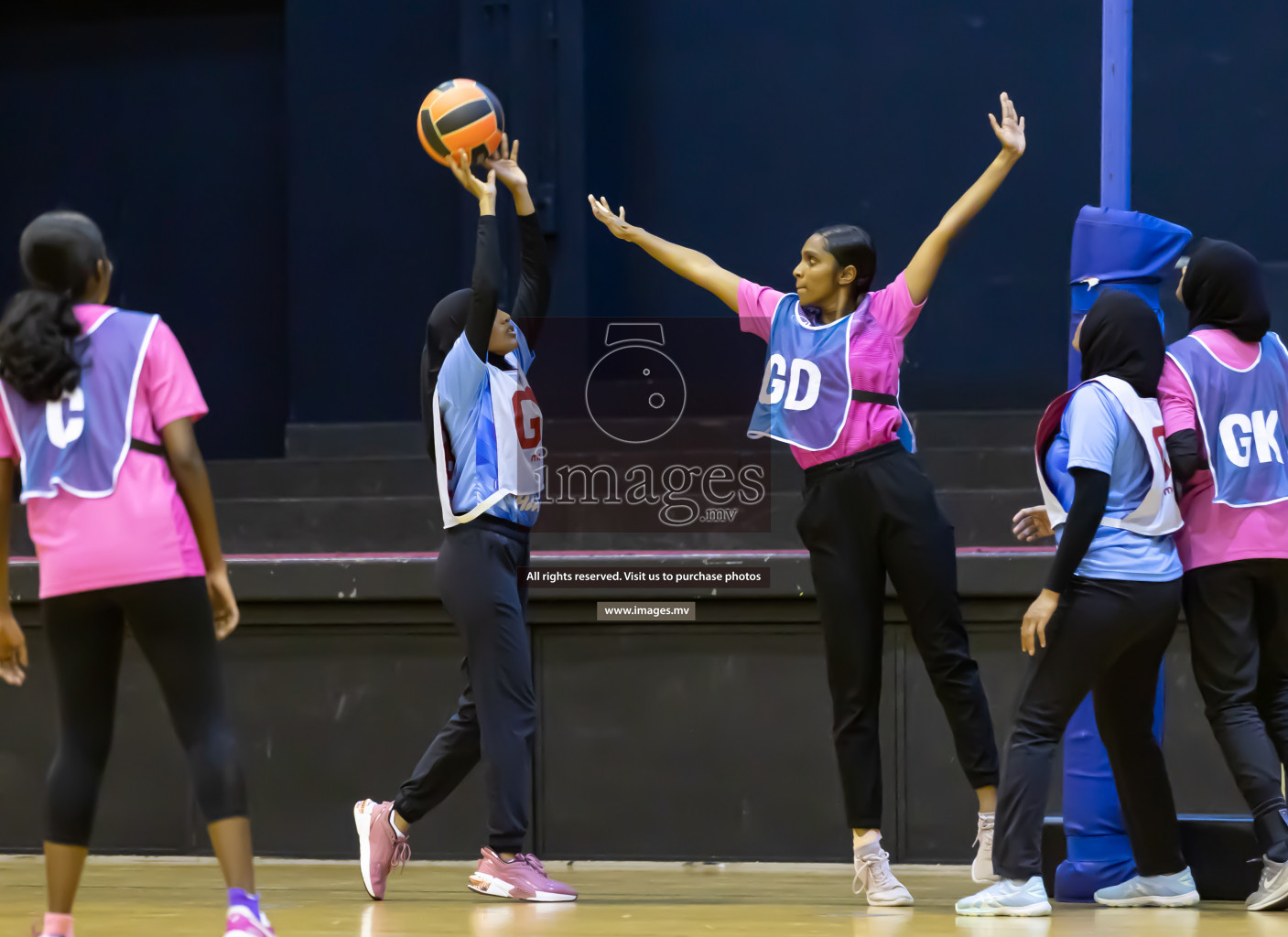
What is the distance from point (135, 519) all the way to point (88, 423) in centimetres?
24

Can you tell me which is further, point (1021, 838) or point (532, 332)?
point (532, 332)

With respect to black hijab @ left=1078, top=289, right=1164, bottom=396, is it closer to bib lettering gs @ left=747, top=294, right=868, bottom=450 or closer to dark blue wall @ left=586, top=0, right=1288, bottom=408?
bib lettering gs @ left=747, top=294, right=868, bottom=450

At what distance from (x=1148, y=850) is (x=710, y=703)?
1839mm

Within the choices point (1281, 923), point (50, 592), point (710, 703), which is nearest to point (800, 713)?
point (710, 703)

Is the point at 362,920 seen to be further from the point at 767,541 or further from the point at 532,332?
the point at 767,541

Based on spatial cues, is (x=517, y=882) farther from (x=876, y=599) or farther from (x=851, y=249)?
(x=851, y=249)

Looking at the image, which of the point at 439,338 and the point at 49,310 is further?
the point at 439,338

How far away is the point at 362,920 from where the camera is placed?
4020 mm

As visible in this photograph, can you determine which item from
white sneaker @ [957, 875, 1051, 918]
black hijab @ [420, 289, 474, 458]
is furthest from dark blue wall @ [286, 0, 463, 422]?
white sneaker @ [957, 875, 1051, 918]

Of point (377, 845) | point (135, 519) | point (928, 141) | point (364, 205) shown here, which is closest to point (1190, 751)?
point (377, 845)

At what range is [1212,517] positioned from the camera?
4227 millimetres

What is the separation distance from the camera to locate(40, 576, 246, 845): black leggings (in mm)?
3217

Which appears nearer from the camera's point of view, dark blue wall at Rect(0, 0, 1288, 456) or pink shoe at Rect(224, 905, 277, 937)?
pink shoe at Rect(224, 905, 277, 937)

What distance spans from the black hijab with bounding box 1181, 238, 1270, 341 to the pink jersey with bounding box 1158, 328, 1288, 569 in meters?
0.09
